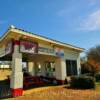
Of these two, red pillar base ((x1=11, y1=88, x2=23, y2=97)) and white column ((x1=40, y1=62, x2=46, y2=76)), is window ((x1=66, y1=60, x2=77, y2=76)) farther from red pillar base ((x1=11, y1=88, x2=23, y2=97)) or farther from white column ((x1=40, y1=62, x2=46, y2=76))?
red pillar base ((x1=11, y1=88, x2=23, y2=97))

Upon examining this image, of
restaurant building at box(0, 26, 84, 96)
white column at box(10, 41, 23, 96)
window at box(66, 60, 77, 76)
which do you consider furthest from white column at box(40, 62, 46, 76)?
white column at box(10, 41, 23, 96)

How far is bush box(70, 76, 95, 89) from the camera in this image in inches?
642

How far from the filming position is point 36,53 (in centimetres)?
1552

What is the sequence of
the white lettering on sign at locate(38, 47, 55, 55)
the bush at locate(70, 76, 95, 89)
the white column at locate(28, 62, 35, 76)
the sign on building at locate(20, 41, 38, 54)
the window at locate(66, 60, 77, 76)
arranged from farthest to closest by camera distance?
1. the white column at locate(28, 62, 35, 76)
2. the window at locate(66, 60, 77, 76)
3. the bush at locate(70, 76, 95, 89)
4. the white lettering on sign at locate(38, 47, 55, 55)
5. the sign on building at locate(20, 41, 38, 54)

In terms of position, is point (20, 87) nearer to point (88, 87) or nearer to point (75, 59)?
point (88, 87)

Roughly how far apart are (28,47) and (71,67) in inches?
349

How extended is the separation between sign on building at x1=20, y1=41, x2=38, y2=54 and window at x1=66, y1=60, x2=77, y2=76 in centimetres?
687

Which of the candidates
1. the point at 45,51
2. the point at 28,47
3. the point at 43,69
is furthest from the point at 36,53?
the point at 43,69

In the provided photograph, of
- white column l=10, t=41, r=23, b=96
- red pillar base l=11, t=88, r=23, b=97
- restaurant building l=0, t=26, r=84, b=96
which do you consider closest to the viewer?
red pillar base l=11, t=88, r=23, b=97

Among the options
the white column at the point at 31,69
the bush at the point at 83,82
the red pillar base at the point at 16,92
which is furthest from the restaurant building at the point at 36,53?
the bush at the point at 83,82

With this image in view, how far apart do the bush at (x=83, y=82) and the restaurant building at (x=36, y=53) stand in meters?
2.57

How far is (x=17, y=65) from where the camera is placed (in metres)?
13.8

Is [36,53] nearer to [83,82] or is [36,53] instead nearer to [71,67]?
[83,82]

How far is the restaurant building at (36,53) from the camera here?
45.0ft
